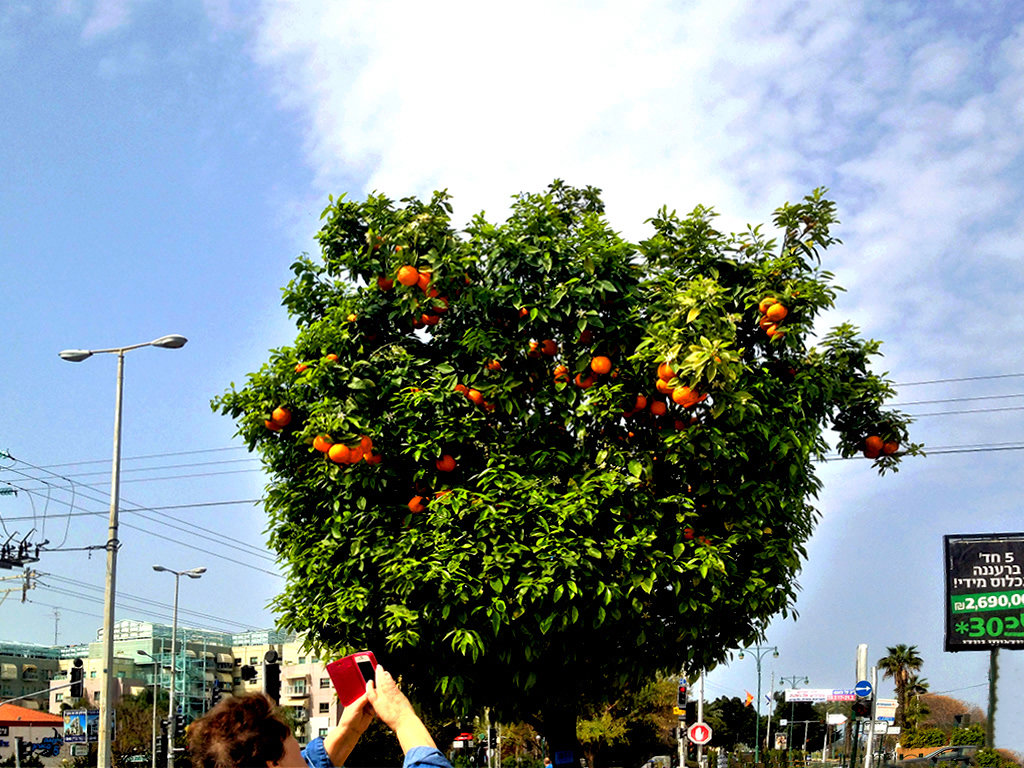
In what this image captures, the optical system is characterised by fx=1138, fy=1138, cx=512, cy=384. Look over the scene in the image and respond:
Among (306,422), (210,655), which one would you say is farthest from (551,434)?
(210,655)

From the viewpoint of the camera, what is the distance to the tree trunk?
48.8 feet

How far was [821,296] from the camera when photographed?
14000 mm

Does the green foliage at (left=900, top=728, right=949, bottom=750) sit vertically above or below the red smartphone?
below

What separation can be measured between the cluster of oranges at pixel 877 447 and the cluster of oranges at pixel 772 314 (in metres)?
2.60

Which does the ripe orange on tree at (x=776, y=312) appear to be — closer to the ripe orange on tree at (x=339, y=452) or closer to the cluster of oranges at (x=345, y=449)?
the cluster of oranges at (x=345, y=449)

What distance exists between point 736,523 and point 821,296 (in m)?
3.01

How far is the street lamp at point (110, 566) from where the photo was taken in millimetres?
25250

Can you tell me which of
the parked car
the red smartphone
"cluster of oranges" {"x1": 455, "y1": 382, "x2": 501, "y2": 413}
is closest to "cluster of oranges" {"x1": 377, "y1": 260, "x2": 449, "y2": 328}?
"cluster of oranges" {"x1": 455, "y1": 382, "x2": 501, "y2": 413}

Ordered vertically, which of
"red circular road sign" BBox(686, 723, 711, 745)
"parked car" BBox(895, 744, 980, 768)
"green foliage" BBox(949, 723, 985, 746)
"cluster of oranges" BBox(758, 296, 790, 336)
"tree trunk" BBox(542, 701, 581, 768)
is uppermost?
"cluster of oranges" BBox(758, 296, 790, 336)

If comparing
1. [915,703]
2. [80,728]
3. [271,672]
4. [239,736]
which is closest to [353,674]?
[239,736]

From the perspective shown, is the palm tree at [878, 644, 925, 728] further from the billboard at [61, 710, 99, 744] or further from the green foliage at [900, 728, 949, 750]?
the billboard at [61, 710, 99, 744]

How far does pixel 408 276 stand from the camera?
45.2 ft

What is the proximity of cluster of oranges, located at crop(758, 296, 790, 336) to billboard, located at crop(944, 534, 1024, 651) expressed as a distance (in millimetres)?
7085

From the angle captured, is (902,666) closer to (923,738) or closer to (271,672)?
(923,738)
